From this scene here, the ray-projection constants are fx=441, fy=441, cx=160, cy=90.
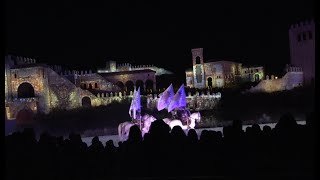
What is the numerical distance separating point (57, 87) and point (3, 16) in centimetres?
2697

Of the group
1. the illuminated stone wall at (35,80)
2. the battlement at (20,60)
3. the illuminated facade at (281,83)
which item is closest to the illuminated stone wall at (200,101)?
the illuminated facade at (281,83)

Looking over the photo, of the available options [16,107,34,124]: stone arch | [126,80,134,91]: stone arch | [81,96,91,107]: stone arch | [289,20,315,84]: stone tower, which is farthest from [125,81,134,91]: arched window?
[289,20,315,84]: stone tower

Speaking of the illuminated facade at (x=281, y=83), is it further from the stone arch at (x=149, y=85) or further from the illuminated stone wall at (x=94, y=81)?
the illuminated stone wall at (x=94, y=81)

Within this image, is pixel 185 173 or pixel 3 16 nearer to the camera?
pixel 185 173

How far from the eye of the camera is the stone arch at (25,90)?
33.7 meters

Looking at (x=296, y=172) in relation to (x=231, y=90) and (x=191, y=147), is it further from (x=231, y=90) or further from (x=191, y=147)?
(x=231, y=90)

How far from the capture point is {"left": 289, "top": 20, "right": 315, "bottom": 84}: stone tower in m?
32.3

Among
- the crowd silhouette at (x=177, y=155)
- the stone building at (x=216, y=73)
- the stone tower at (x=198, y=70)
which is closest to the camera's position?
the crowd silhouette at (x=177, y=155)

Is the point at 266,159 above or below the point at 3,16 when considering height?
below

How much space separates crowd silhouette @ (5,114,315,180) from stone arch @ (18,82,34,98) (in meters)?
28.0

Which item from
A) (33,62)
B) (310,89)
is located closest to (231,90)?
(310,89)

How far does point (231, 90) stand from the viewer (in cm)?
3083

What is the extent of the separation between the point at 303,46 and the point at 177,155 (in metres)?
29.3

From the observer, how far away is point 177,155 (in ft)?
20.9
